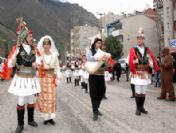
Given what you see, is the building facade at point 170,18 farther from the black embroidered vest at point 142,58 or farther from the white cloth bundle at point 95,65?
the white cloth bundle at point 95,65

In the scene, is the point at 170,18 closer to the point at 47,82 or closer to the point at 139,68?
the point at 139,68

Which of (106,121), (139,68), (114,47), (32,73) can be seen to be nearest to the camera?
(32,73)

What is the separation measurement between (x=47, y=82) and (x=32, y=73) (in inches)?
22.8

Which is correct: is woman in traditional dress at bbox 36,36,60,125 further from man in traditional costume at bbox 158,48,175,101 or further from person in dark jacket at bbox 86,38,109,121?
man in traditional costume at bbox 158,48,175,101

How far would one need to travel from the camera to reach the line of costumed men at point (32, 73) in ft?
26.5

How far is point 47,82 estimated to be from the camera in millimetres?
8688

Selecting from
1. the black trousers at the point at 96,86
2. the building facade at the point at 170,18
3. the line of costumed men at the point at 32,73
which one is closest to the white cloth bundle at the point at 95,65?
the black trousers at the point at 96,86

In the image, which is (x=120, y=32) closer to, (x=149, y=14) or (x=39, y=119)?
(x=149, y=14)

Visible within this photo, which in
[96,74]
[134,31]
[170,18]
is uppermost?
[134,31]

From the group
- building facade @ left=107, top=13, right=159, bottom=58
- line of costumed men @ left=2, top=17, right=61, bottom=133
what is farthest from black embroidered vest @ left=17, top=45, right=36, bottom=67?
building facade @ left=107, top=13, right=159, bottom=58

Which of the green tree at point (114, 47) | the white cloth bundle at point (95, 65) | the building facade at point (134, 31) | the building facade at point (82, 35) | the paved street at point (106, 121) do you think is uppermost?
the building facade at point (82, 35)

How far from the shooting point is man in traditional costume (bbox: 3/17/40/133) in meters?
8.02

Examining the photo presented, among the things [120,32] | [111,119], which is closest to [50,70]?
[111,119]

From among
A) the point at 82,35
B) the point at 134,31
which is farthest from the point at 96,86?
the point at 82,35
